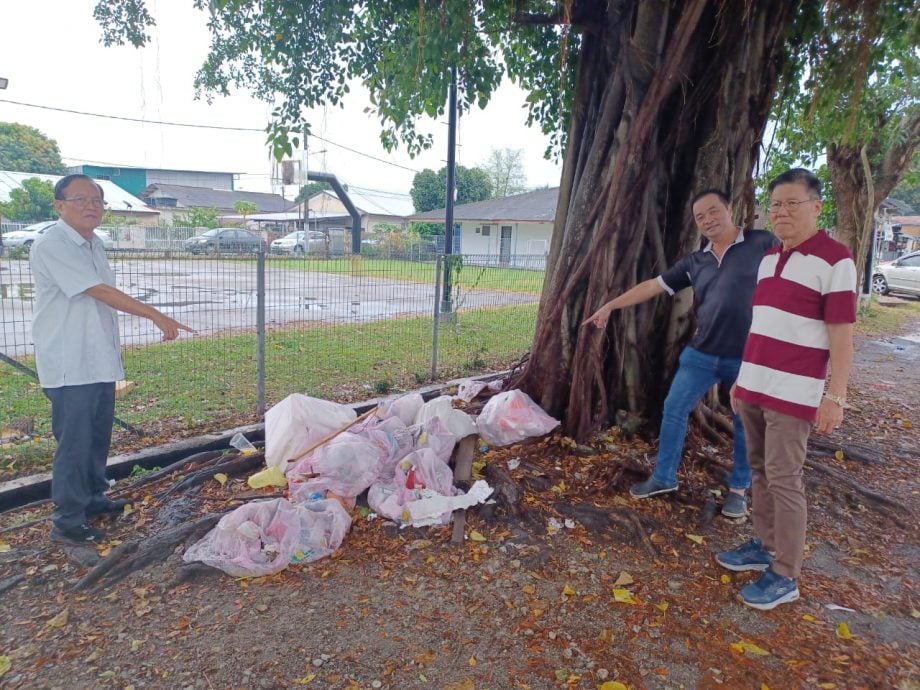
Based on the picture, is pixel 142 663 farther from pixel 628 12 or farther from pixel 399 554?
pixel 628 12

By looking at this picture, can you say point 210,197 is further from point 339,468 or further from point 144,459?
point 339,468

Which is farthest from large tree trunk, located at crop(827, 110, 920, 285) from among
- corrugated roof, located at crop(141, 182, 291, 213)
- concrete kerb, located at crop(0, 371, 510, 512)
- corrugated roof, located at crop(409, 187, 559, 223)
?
corrugated roof, located at crop(141, 182, 291, 213)

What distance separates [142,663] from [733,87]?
4.89 meters

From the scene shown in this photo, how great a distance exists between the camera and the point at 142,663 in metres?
2.41

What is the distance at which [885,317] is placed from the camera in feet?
50.8

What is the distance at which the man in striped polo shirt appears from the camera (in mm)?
2498

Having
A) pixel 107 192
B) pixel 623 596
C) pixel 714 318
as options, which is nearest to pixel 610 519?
pixel 623 596

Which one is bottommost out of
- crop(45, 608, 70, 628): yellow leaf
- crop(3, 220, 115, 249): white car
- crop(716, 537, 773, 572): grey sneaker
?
crop(45, 608, 70, 628): yellow leaf

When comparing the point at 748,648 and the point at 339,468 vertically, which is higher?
the point at 339,468

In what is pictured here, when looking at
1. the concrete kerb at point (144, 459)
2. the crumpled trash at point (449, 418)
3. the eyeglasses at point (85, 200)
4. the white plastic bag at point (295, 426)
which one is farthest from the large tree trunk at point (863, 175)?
the eyeglasses at point (85, 200)

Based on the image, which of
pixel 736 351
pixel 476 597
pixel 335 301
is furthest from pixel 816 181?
pixel 335 301

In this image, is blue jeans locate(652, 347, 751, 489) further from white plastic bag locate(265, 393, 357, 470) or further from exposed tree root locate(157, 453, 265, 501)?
exposed tree root locate(157, 453, 265, 501)

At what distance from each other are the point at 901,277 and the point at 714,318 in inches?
895

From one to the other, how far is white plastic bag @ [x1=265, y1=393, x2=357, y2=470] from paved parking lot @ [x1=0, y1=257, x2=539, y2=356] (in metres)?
1.75
